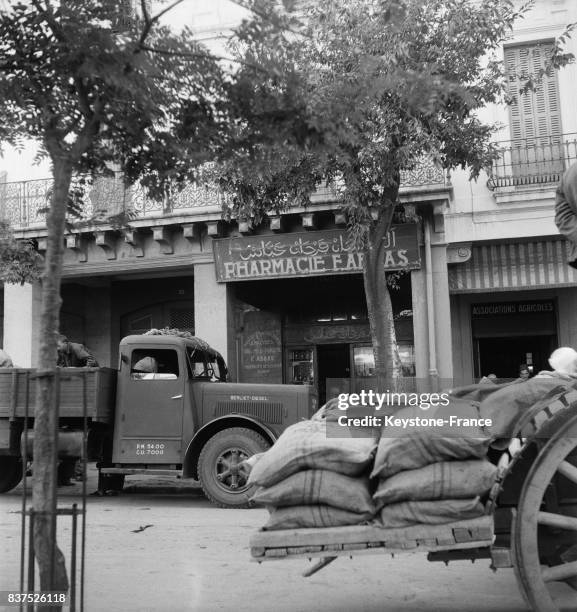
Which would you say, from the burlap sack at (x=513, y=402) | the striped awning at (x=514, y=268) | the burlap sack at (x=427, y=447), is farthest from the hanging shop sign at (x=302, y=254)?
the burlap sack at (x=427, y=447)

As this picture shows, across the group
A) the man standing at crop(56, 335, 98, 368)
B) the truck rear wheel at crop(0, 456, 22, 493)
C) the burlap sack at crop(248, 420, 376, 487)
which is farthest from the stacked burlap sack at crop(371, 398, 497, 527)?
the truck rear wheel at crop(0, 456, 22, 493)

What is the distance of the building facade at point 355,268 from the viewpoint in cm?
1256

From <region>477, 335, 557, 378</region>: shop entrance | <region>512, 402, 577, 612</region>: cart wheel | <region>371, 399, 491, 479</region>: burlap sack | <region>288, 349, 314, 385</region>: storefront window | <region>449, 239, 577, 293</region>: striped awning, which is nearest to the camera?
<region>512, 402, 577, 612</region>: cart wheel

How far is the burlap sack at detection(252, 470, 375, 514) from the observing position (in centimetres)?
344

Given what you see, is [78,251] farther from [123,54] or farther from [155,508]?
[123,54]

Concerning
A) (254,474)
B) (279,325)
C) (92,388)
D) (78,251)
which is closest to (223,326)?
(279,325)

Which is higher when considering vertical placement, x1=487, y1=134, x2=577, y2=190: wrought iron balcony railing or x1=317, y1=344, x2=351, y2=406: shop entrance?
x1=487, y1=134, x2=577, y2=190: wrought iron balcony railing

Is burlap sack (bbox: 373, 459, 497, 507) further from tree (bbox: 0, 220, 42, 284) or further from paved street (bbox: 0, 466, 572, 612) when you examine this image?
tree (bbox: 0, 220, 42, 284)

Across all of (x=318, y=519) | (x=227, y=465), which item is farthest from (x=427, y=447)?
(x=227, y=465)

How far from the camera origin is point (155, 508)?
29.3 feet

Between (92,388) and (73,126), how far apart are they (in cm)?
573

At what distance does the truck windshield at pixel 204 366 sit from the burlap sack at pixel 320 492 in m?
5.91

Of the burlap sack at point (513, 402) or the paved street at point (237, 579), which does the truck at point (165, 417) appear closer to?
the paved street at point (237, 579)

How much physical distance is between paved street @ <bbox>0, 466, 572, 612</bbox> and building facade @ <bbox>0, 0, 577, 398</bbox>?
20.5 ft
